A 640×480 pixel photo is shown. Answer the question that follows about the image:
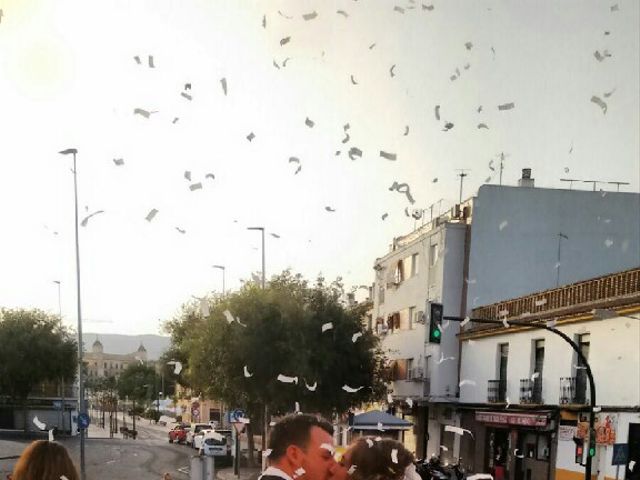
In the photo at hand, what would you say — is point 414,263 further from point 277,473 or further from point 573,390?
point 277,473

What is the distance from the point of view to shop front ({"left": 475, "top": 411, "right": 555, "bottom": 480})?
26.2 metres

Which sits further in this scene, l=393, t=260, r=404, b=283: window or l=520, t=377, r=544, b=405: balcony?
l=393, t=260, r=404, b=283: window

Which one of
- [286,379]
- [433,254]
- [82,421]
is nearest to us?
[82,421]

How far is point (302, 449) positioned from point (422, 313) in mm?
36401

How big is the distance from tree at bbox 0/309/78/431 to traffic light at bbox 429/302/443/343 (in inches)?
1512

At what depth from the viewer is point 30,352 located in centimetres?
5266

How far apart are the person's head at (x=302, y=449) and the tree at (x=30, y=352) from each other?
5206 centimetres

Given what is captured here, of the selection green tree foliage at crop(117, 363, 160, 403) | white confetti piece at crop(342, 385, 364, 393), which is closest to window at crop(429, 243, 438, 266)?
white confetti piece at crop(342, 385, 364, 393)

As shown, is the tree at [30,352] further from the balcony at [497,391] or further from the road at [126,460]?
the balcony at [497,391]

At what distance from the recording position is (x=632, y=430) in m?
21.7

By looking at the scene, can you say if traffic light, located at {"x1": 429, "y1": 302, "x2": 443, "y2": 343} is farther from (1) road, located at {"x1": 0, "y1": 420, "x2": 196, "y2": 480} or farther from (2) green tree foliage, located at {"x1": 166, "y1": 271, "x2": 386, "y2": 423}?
(2) green tree foliage, located at {"x1": 166, "y1": 271, "x2": 386, "y2": 423}

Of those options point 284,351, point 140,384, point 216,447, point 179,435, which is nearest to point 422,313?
point 284,351

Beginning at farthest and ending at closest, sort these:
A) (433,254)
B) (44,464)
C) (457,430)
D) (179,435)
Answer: (179,435) < (433,254) < (457,430) < (44,464)

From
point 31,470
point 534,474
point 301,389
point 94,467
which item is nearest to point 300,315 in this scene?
point 301,389
